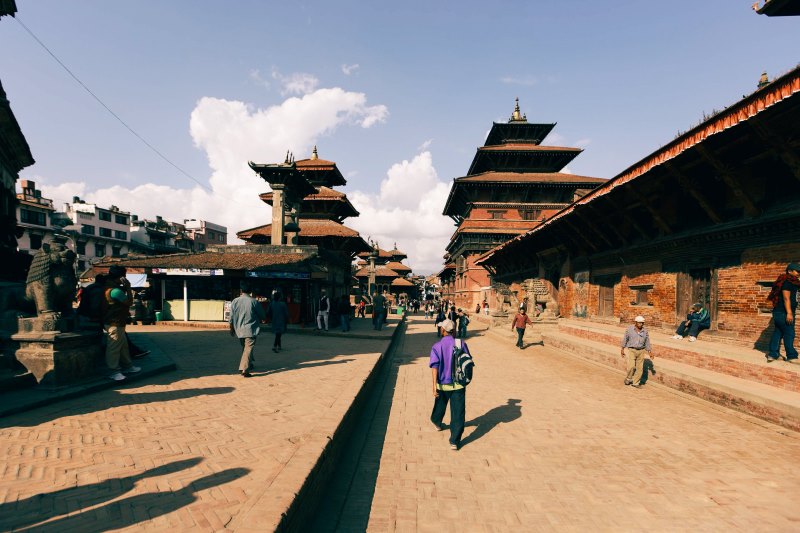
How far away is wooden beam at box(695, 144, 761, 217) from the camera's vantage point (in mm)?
8008

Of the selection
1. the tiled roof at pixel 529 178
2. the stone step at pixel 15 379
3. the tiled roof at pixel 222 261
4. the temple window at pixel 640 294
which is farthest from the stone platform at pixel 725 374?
the tiled roof at pixel 529 178

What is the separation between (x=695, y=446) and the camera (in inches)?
179

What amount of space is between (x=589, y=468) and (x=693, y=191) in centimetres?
847

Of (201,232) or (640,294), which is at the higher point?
(201,232)

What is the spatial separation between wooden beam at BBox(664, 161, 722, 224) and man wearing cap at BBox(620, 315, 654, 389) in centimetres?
407

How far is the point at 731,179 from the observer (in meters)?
8.11

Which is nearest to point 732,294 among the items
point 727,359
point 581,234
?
point 727,359

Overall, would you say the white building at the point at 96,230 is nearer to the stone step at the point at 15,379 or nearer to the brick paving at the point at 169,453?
the stone step at the point at 15,379

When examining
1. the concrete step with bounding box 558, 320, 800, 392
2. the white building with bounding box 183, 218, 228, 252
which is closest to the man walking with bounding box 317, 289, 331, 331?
the concrete step with bounding box 558, 320, 800, 392

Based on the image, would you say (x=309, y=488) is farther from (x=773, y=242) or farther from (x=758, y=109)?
(x=773, y=242)

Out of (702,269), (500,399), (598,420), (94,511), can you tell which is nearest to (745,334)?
(702,269)

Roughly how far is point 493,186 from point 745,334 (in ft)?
89.6

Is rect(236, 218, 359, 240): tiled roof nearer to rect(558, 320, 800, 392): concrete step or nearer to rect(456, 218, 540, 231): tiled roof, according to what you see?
rect(456, 218, 540, 231): tiled roof

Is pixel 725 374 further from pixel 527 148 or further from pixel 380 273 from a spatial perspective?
pixel 380 273
